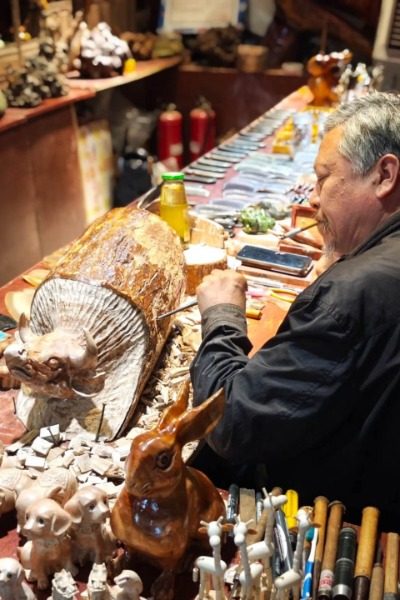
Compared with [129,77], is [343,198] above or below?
above

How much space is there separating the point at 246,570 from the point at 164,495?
201 mm

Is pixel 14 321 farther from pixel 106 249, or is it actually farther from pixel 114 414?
pixel 114 414

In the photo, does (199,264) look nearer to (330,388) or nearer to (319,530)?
(330,388)

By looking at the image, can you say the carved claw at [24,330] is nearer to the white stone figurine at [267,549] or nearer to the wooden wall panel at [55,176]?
the white stone figurine at [267,549]

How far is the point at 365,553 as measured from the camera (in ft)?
4.38

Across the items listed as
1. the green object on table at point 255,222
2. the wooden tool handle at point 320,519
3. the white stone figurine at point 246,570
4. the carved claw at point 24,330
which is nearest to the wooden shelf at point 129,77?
the green object on table at point 255,222

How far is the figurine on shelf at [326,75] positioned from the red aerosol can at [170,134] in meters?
1.71

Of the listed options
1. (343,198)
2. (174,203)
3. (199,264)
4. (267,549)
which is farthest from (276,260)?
(267,549)

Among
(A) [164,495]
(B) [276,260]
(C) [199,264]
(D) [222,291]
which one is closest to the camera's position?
(A) [164,495]

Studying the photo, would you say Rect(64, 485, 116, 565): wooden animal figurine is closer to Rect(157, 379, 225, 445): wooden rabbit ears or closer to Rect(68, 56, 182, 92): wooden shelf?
Rect(157, 379, 225, 445): wooden rabbit ears

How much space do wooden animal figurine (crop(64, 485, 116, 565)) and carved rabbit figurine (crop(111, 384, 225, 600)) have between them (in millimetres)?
34

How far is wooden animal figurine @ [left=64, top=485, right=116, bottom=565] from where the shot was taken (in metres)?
1.26

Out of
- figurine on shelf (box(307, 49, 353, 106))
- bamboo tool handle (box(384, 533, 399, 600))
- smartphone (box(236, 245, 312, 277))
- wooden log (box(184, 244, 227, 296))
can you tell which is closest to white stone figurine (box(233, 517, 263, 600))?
bamboo tool handle (box(384, 533, 399, 600))

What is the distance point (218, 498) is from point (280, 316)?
3.35 ft
